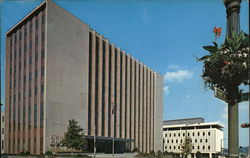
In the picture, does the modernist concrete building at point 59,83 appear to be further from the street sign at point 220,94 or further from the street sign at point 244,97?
the street sign at point 244,97

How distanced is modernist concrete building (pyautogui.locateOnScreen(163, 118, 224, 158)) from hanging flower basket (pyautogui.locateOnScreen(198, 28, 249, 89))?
4616 inches

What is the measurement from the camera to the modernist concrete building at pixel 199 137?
12825 cm

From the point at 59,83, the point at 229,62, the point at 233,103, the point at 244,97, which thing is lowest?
the point at 233,103

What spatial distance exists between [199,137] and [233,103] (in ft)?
424

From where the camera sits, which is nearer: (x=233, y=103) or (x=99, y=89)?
(x=233, y=103)

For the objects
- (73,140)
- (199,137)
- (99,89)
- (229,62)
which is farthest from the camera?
(199,137)

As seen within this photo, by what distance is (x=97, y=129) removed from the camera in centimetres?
6750

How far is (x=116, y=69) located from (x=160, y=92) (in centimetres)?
3362

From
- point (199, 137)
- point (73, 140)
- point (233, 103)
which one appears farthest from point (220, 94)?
point (199, 137)

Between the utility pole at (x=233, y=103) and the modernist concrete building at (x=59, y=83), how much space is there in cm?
3749

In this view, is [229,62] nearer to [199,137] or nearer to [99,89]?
[99,89]

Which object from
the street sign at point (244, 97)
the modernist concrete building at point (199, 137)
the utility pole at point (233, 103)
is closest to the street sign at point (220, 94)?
the utility pole at point (233, 103)

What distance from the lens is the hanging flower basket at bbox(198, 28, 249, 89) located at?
32.3ft

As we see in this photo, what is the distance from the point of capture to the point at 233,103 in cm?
1020
